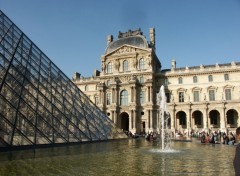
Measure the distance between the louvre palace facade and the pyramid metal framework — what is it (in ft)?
82.0

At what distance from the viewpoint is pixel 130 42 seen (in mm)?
48906

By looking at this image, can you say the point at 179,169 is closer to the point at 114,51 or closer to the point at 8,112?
the point at 8,112

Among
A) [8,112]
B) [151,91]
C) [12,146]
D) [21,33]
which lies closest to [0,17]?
[21,33]

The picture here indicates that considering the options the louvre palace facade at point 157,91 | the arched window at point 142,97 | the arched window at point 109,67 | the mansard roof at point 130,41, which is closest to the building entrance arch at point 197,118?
the louvre palace facade at point 157,91

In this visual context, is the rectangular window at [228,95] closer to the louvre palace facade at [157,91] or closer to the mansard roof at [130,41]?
the louvre palace facade at [157,91]

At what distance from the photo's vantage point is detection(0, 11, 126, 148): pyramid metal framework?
36.0 ft

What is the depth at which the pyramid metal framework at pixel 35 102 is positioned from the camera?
432 inches

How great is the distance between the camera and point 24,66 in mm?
14414

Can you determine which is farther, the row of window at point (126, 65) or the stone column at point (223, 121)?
the row of window at point (126, 65)

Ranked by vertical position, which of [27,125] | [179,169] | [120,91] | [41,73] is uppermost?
[120,91]

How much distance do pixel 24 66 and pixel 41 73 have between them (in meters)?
1.47

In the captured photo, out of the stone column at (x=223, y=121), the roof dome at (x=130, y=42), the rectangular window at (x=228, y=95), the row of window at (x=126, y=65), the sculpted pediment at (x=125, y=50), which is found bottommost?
the stone column at (x=223, y=121)

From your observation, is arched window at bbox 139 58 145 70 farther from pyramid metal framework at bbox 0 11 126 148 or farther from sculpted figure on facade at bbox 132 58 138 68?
pyramid metal framework at bbox 0 11 126 148

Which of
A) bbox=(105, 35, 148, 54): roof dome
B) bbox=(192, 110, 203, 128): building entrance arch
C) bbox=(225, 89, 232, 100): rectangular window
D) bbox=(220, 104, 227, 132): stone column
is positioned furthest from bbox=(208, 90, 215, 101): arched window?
bbox=(105, 35, 148, 54): roof dome
